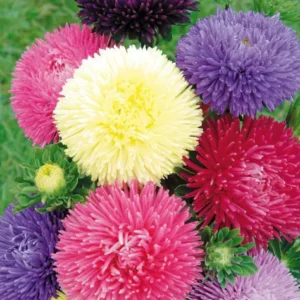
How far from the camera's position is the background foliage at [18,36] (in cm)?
140

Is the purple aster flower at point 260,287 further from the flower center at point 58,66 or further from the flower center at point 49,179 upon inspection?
the flower center at point 58,66

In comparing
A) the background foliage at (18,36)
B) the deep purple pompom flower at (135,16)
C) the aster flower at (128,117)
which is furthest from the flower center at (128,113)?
the background foliage at (18,36)

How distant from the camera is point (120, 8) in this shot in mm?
682

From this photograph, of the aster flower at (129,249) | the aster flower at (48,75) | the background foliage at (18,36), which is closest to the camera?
the aster flower at (129,249)

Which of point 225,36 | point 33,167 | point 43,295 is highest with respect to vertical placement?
point 225,36

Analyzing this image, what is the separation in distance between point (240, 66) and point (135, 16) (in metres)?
0.15

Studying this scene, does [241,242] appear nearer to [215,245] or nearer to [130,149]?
[215,245]

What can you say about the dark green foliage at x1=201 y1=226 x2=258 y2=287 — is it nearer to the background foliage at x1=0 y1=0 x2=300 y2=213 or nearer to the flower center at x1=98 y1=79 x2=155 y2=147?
the flower center at x1=98 y1=79 x2=155 y2=147

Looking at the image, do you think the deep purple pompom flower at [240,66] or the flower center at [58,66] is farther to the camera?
the flower center at [58,66]

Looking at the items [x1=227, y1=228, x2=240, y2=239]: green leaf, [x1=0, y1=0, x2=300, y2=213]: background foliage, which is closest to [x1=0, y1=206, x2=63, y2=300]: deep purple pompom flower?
[x1=227, y1=228, x2=240, y2=239]: green leaf

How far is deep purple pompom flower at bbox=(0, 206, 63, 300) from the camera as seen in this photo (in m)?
0.69

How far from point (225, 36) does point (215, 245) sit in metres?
0.23

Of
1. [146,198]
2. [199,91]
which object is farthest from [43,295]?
[199,91]

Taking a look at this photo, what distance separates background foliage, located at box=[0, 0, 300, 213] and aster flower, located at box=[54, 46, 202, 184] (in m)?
0.73
